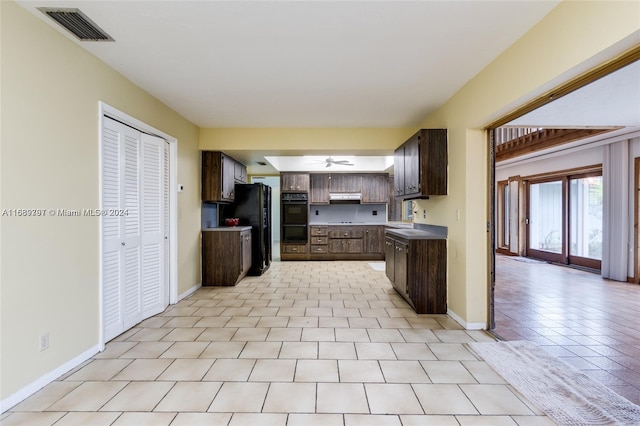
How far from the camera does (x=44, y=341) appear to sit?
2.19 m

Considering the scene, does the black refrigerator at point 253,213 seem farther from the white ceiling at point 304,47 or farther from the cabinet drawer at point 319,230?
the white ceiling at point 304,47

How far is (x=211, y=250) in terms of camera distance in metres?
5.04

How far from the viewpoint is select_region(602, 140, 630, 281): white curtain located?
5.34 m

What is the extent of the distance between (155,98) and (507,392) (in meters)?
4.40

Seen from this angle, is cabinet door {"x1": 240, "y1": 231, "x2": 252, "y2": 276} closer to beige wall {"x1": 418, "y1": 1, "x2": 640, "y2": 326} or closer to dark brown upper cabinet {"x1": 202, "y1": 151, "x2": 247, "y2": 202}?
dark brown upper cabinet {"x1": 202, "y1": 151, "x2": 247, "y2": 202}

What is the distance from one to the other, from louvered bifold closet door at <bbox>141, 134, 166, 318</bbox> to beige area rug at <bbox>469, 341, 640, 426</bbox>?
3502mm

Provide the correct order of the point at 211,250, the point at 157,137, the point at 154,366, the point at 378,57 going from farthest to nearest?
the point at 211,250 < the point at 157,137 < the point at 378,57 < the point at 154,366

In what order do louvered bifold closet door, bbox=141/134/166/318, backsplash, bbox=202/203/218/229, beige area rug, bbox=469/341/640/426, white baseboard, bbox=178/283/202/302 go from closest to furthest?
1. beige area rug, bbox=469/341/640/426
2. louvered bifold closet door, bbox=141/134/166/318
3. white baseboard, bbox=178/283/202/302
4. backsplash, bbox=202/203/218/229

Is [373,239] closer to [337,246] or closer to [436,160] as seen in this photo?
[337,246]

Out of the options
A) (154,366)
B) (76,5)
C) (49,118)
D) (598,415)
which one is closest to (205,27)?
(76,5)

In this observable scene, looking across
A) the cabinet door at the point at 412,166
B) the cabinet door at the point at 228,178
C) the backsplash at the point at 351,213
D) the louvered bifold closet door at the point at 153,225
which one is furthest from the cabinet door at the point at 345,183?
the louvered bifold closet door at the point at 153,225

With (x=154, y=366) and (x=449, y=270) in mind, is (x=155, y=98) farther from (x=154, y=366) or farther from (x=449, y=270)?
(x=449, y=270)

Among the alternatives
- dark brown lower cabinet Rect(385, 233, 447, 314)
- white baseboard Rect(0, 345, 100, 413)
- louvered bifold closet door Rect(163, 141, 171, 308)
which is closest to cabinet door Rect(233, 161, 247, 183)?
louvered bifold closet door Rect(163, 141, 171, 308)

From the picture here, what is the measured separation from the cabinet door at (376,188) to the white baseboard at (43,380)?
6660mm
